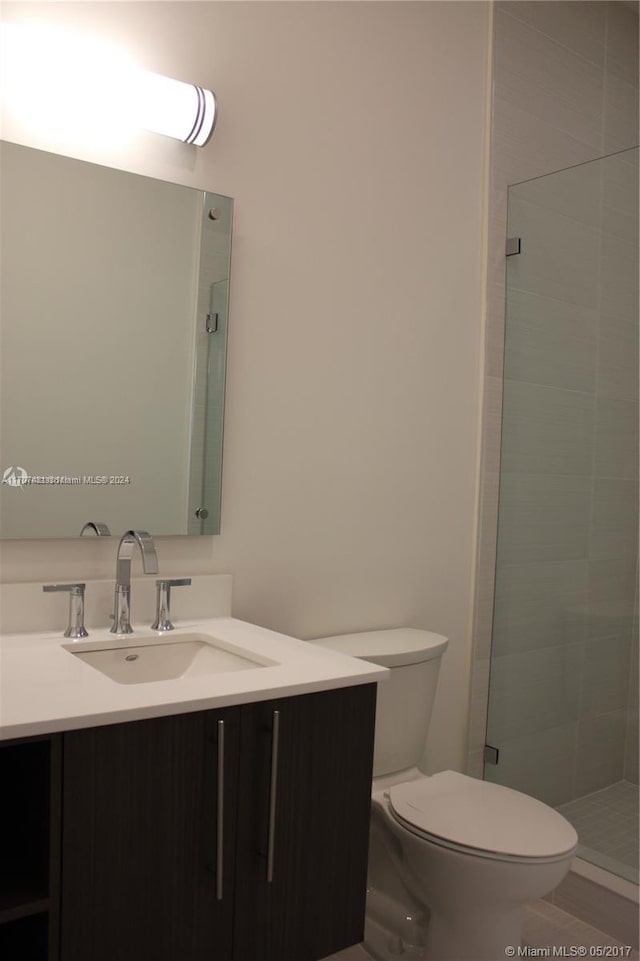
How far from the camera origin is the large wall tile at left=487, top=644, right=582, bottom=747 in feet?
7.57

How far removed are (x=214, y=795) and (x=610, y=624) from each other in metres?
1.44

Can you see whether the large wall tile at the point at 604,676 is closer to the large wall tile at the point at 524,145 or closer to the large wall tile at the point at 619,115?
the large wall tile at the point at 524,145

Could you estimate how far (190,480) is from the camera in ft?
5.71

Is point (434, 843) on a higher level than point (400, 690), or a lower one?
lower

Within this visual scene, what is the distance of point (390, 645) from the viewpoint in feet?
6.39

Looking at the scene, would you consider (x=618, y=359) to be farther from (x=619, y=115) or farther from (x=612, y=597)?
(x=619, y=115)

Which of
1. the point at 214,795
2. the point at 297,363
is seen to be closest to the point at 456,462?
the point at 297,363

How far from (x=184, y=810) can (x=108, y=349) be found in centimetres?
88

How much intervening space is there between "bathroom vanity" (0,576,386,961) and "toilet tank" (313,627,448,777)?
45cm

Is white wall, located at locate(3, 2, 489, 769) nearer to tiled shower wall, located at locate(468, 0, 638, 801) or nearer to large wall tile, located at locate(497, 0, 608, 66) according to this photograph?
tiled shower wall, located at locate(468, 0, 638, 801)

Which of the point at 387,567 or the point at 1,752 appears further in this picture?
the point at 387,567

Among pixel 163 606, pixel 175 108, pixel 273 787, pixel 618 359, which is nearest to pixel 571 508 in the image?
pixel 618 359

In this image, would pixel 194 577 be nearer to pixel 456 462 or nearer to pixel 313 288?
pixel 313 288

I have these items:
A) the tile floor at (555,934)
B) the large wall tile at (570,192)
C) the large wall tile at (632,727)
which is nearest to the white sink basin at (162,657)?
the tile floor at (555,934)
